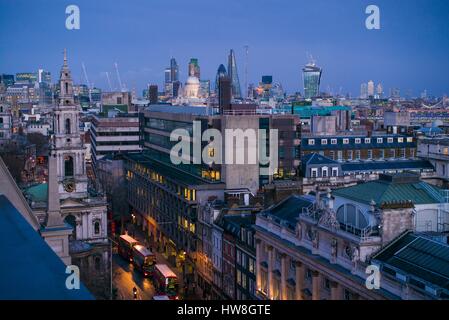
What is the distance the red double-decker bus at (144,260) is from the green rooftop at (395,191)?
25268 millimetres

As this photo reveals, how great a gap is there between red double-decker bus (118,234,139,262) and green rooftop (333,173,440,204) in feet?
98.7

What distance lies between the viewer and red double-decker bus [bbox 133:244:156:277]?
A: 176ft

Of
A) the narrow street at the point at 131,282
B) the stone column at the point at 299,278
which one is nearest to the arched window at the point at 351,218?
the stone column at the point at 299,278

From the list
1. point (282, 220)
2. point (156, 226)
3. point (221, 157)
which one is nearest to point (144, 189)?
point (156, 226)

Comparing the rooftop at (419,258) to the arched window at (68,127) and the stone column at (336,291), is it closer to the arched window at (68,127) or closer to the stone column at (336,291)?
→ the stone column at (336,291)

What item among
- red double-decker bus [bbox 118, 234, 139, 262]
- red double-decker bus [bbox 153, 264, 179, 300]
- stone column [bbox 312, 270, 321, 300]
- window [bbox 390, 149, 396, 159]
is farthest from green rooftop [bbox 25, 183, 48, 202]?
window [bbox 390, 149, 396, 159]

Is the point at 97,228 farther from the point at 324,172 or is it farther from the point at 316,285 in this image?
the point at 316,285

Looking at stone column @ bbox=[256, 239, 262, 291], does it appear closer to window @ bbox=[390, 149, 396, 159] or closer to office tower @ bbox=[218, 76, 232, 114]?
office tower @ bbox=[218, 76, 232, 114]

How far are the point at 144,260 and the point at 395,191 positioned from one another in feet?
93.8

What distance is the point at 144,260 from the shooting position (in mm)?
54094

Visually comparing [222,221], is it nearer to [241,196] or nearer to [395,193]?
[241,196]

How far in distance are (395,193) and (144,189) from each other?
47795 millimetres

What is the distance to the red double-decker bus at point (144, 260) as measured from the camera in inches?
2108

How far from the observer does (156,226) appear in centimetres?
6912
